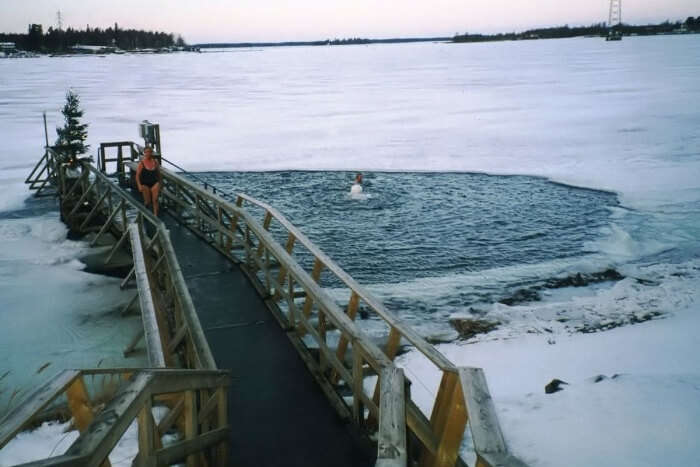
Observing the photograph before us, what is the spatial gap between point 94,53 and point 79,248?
181742 mm

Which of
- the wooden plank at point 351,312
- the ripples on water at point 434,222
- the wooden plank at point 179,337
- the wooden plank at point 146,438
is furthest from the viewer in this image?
the ripples on water at point 434,222

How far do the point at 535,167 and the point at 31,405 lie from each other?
70.4 ft

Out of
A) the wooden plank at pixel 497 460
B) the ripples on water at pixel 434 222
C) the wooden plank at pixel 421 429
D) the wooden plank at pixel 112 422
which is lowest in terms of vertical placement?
the ripples on water at pixel 434 222

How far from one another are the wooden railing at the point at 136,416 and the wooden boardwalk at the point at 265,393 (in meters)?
0.43

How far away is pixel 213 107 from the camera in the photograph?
40844 millimetres

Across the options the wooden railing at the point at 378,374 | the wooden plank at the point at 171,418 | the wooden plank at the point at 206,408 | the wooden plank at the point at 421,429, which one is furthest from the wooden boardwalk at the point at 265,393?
the wooden plank at the point at 421,429

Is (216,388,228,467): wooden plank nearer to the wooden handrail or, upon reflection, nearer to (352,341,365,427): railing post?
the wooden handrail

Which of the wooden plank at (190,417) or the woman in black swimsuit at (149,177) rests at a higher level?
the woman in black swimsuit at (149,177)

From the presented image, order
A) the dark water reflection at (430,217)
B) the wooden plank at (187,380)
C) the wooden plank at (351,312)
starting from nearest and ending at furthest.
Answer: the wooden plank at (187,380), the wooden plank at (351,312), the dark water reflection at (430,217)

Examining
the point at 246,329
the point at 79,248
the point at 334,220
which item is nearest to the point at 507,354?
the point at 246,329

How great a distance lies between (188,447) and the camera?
3.20 meters

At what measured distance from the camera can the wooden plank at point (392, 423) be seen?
2.39 metres

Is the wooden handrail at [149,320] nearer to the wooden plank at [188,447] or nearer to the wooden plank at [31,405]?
the wooden plank at [188,447]

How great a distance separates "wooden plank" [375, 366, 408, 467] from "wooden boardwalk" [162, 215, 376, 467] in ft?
3.90
